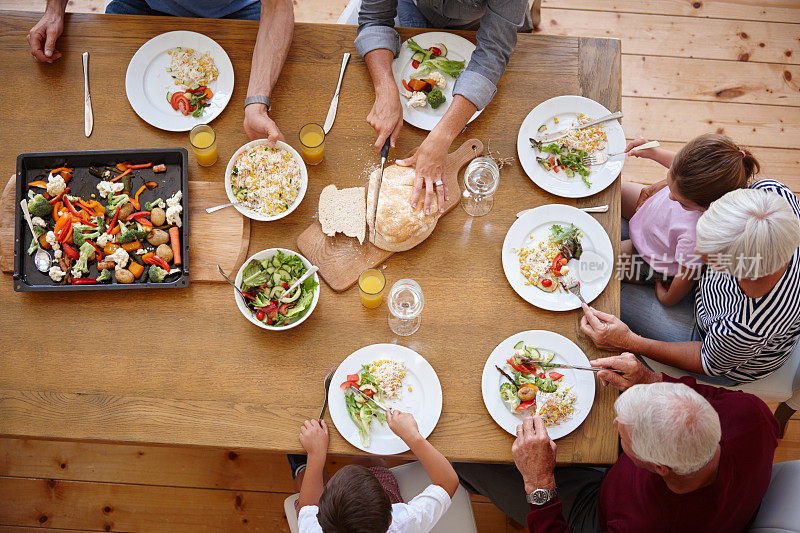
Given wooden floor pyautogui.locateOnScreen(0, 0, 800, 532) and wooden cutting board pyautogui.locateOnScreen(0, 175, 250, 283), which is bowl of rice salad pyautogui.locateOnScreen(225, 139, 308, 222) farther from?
wooden floor pyautogui.locateOnScreen(0, 0, 800, 532)

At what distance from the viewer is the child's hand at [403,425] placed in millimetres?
1825

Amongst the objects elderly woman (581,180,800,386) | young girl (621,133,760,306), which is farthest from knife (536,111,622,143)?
elderly woman (581,180,800,386)

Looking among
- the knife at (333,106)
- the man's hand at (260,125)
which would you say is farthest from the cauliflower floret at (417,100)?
the man's hand at (260,125)

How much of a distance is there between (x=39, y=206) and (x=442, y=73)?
1.58 metres

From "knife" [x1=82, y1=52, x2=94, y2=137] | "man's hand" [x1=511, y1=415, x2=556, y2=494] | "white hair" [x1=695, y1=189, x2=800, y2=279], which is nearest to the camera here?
"white hair" [x1=695, y1=189, x2=800, y2=279]

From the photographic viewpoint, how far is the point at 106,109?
221cm

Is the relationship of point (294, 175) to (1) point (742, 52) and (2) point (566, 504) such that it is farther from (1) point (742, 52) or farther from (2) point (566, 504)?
(1) point (742, 52)

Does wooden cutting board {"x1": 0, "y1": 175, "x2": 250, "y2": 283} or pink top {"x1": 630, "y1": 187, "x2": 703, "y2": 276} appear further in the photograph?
pink top {"x1": 630, "y1": 187, "x2": 703, "y2": 276}

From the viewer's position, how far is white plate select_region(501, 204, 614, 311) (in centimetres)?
202

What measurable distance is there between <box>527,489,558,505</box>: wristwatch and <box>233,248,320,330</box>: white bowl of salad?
975 mm

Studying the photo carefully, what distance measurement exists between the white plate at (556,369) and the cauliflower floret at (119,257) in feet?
4.31

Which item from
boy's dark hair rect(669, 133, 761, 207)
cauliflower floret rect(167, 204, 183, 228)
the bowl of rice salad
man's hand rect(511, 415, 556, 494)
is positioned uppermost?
boy's dark hair rect(669, 133, 761, 207)

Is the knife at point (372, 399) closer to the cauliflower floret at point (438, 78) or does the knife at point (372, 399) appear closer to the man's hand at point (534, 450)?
the man's hand at point (534, 450)

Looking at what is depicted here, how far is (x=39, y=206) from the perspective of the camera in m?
2.00
